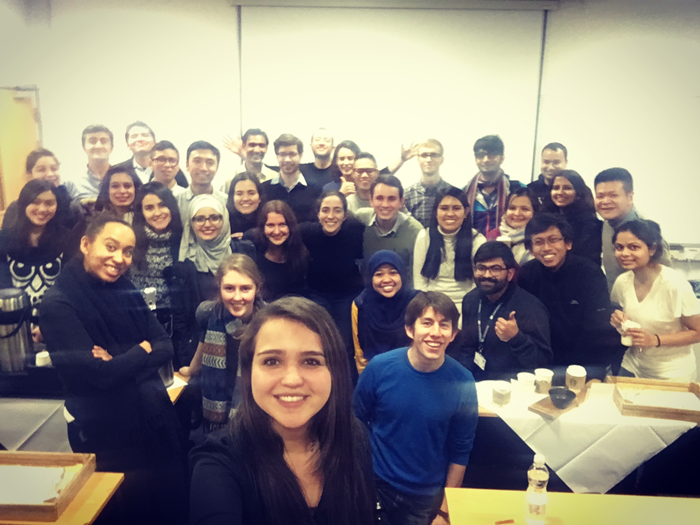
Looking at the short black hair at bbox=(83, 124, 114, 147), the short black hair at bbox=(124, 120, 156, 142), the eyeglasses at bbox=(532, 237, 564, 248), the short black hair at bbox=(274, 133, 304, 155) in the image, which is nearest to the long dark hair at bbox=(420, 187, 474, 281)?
the eyeglasses at bbox=(532, 237, 564, 248)

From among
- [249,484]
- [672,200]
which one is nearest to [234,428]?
[249,484]

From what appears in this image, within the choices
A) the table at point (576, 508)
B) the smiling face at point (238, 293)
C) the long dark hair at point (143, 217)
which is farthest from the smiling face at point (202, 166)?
the table at point (576, 508)

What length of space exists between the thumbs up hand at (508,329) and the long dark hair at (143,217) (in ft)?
3.70

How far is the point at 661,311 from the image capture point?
5.47 ft

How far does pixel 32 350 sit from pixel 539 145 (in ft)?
6.04

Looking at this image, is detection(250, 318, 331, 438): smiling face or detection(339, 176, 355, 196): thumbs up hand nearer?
detection(250, 318, 331, 438): smiling face

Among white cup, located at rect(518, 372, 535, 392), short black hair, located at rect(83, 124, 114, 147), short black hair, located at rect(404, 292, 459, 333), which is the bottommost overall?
white cup, located at rect(518, 372, 535, 392)

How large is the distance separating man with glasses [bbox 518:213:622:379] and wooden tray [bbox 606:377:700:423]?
0.08m

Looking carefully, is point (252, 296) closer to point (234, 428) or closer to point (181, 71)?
point (234, 428)

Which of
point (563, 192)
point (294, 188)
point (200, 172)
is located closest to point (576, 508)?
point (563, 192)

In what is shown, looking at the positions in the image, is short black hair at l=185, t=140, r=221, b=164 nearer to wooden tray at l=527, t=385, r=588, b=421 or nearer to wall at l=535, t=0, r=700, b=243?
wall at l=535, t=0, r=700, b=243

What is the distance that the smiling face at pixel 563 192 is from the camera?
163 cm

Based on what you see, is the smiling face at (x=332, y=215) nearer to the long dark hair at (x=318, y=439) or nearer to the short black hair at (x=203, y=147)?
the long dark hair at (x=318, y=439)

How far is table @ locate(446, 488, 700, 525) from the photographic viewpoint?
1.62 m
